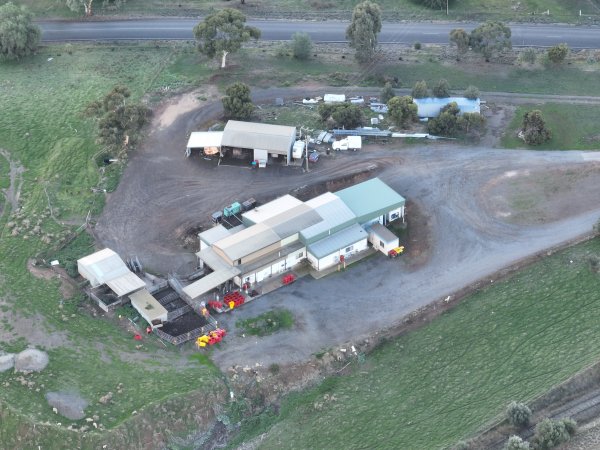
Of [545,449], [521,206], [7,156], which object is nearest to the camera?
[545,449]

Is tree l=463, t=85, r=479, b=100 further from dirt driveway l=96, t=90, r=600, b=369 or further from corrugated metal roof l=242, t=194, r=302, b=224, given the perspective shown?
corrugated metal roof l=242, t=194, r=302, b=224

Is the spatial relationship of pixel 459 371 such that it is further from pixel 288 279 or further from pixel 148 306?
pixel 148 306

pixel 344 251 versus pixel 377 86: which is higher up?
pixel 377 86

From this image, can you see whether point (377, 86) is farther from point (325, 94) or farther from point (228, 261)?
point (228, 261)

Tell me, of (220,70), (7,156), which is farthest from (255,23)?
(7,156)

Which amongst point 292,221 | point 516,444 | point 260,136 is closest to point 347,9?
point 260,136

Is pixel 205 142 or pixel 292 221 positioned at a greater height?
pixel 205 142

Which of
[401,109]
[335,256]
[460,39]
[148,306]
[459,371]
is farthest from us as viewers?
[460,39]
